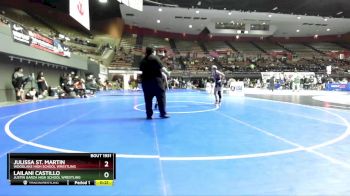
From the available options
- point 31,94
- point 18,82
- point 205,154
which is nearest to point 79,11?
point 205,154

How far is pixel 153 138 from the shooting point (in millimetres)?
4980

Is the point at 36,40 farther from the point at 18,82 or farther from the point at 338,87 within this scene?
the point at 338,87

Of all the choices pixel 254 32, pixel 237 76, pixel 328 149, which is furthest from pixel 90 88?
pixel 254 32

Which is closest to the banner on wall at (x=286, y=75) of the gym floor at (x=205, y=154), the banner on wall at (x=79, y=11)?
the banner on wall at (x=79, y=11)

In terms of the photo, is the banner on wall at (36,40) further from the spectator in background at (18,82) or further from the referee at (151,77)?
the referee at (151,77)

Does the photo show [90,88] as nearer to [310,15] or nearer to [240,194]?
[240,194]

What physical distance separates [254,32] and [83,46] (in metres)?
25.1

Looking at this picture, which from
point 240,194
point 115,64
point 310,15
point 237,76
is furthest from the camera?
point 237,76
